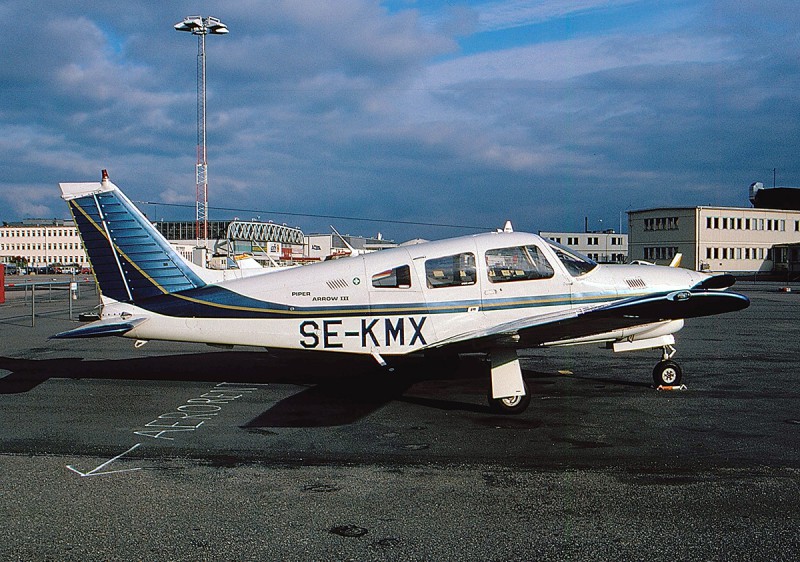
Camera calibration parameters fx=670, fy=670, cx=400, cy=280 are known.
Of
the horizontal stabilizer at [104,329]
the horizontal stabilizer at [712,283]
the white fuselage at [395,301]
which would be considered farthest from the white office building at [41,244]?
the horizontal stabilizer at [712,283]

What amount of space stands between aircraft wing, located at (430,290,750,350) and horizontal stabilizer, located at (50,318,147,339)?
5099 mm

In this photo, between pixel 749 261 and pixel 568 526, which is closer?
pixel 568 526

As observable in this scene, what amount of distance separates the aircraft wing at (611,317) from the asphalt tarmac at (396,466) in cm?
109

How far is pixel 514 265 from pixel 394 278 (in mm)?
1868

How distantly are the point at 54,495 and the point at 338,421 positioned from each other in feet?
12.6

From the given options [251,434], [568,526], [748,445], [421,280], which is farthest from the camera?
[421,280]

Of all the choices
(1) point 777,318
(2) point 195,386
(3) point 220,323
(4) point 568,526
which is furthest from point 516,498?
(1) point 777,318

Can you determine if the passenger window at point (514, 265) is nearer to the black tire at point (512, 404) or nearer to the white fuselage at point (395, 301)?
the white fuselage at point (395, 301)

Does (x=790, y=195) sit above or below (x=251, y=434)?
above

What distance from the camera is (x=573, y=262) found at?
34.9 ft

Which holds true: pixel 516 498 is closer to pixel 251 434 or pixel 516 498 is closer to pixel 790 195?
pixel 251 434

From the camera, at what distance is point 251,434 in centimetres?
848

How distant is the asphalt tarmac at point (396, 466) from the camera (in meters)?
5.11

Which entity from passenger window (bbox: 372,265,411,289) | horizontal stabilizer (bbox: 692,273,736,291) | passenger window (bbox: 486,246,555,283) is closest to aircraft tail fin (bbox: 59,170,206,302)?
passenger window (bbox: 372,265,411,289)
